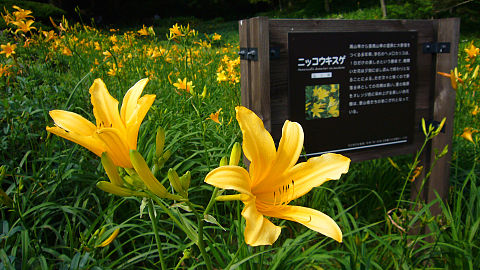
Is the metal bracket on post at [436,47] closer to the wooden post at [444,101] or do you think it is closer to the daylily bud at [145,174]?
the wooden post at [444,101]

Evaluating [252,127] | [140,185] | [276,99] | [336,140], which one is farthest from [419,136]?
[140,185]

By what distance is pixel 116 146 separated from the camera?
644 millimetres

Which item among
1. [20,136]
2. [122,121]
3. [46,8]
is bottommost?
[20,136]

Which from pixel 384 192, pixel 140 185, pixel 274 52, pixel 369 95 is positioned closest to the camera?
pixel 140 185

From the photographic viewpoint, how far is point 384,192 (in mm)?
2227

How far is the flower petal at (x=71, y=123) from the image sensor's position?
2.21 ft

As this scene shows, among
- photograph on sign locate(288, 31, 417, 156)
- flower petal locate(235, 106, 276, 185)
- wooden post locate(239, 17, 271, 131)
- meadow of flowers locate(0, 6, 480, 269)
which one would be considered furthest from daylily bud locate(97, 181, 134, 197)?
photograph on sign locate(288, 31, 417, 156)

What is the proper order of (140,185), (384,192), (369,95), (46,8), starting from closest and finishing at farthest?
(140,185) → (369,95) → (384,192) → (46,8)

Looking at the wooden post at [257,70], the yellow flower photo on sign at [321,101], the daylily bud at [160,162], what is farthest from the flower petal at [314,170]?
the yellow flower photo on sign at [321,101]

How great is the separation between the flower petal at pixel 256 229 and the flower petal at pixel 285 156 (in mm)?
112

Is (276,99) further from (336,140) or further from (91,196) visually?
(91,196)

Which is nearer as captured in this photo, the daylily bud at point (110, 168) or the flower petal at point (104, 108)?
the daylily bud at point (110, 168)

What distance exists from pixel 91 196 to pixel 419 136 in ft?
5.96

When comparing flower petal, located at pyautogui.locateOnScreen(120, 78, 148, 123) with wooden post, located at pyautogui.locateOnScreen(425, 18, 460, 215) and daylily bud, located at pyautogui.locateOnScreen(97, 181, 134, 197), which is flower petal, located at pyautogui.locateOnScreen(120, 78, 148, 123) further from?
wooden post, located at pyautogui.locateOnScreen(425, 18, 460, 215)
